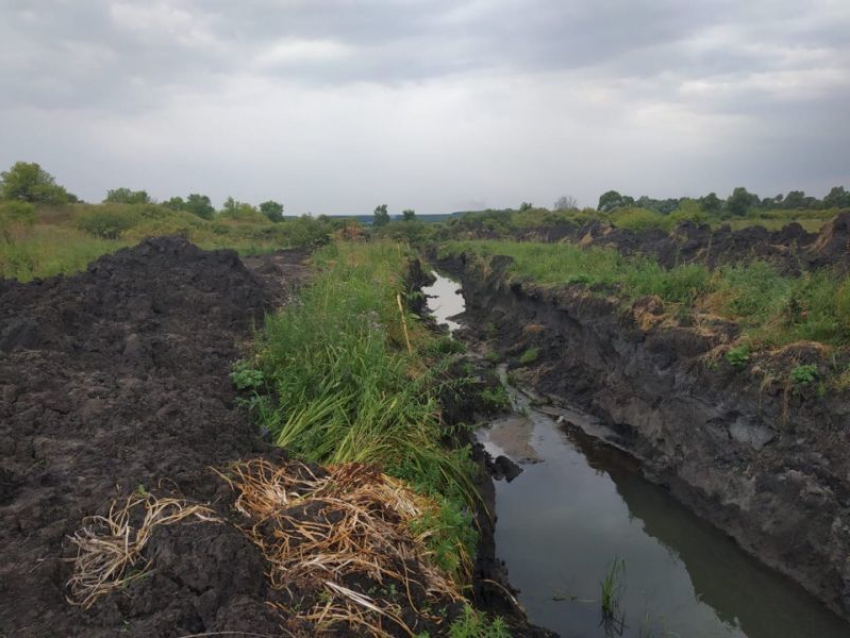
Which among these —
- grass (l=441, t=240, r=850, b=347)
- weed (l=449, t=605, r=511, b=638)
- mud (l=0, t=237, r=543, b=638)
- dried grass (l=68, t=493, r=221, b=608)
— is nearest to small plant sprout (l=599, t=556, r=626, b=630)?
mud (l=0, t=237, r=543, b=638)

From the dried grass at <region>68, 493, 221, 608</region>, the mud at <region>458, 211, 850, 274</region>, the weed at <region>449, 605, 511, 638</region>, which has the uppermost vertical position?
the mud at <region>458, 211, 850, 274</region>

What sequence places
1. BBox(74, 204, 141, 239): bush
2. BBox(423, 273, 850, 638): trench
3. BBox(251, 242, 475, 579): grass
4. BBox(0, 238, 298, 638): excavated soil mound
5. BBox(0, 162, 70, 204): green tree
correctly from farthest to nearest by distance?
BBox(0, 162, 70, 204): green tree
BBox(74, 204, 141, 239): bush
BBox(423, 273, 850, 638): trench
BBox(251, 242, 475, 579): grass
BBox(0, 238, 298, 638): excavated soil mound

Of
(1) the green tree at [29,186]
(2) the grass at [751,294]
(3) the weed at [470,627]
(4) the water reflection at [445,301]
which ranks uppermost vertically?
(1) the green tree at [29,186]

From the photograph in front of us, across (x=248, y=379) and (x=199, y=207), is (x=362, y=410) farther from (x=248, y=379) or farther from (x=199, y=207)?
(x=199, y=207)

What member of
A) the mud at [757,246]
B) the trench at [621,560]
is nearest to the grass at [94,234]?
the trench at [621,560]

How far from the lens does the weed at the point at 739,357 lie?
681cm

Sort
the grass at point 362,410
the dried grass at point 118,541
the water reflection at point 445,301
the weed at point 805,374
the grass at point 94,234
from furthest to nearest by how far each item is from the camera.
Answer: the water reflection at point 445,301, the grass at point 94,234, the weed at point 805,374, the grass at point 362,410, the dried grass at point 118,541

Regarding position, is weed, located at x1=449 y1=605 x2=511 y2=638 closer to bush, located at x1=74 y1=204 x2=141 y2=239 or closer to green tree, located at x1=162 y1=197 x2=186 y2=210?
bush, located at x1=74 y1=204 x2=141 y2=239

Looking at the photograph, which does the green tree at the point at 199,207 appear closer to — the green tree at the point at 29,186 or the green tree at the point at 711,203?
the green tree at the point at 29,186

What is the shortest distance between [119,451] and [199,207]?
51968mm

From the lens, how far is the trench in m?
5.02

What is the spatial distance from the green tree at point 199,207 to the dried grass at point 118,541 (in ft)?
166

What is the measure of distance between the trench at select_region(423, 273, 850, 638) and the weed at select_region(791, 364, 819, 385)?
180cm

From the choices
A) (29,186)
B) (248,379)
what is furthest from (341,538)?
(29,186)
